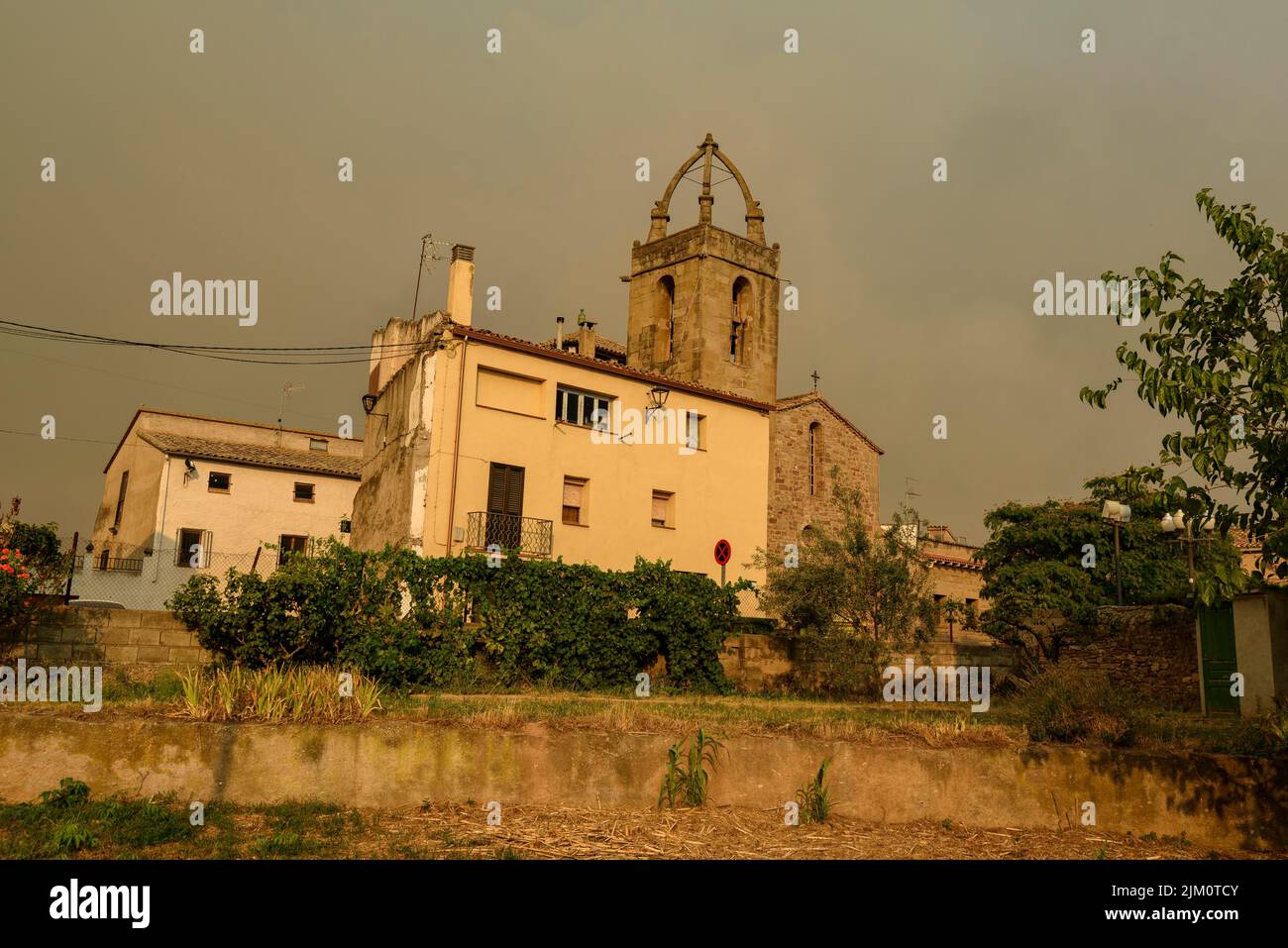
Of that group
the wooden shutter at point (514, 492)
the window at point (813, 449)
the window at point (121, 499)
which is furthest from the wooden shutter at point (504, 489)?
the window at point (121, 499)

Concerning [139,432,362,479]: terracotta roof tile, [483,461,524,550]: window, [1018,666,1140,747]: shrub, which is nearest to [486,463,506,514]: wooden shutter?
[483,461,524,550]: window

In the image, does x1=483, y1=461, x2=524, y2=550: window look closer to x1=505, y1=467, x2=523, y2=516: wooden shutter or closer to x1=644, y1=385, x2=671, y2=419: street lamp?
x1=505, y1=467, x2=523, y2=516: wooden shutter

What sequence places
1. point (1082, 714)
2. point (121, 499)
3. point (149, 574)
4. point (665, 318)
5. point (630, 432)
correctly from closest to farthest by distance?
point (1082, 714)
point (630, 432)
point (149, 574)
point (665, 318)
point (121, 499)

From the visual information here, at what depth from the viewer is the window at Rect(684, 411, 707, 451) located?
3014cm

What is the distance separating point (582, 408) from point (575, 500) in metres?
2.59

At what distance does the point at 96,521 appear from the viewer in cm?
4244

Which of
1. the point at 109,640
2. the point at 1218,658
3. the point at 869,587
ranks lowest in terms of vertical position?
the point at 109,640

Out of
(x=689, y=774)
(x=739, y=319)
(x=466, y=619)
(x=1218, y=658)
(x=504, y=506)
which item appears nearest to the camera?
(x=689, y=774)

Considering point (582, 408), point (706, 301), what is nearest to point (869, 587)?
point (582, 408)

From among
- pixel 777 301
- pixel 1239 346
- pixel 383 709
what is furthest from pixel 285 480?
pixel 1239 346

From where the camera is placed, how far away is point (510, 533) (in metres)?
25.5

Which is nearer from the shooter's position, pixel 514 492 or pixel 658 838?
pixel 658 838

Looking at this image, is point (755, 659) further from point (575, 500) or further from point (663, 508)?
point (663, 508)
